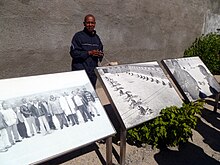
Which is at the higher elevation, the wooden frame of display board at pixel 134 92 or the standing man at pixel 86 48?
the standing man at pixel 86 48

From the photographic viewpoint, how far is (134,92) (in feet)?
9.76

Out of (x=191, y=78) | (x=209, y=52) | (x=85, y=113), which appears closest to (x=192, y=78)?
(x=191, y=78)

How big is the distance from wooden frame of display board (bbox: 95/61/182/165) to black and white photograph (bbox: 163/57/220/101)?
0.24 m

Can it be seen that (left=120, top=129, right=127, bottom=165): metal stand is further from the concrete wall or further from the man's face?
the concrete wall

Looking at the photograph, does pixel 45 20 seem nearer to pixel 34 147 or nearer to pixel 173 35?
pixel 34 147

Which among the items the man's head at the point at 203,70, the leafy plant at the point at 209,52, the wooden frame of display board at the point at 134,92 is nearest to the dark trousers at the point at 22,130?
the wooden frame of display board at the point at 134,92

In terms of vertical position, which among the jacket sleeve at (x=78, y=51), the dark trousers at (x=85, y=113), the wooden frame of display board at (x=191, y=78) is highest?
the jacket sleeve at (x=78, y=51)

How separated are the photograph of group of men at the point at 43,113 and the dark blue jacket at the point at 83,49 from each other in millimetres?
871

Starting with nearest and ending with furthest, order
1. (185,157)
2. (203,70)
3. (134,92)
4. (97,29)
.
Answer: (134,92) → (185,157) → (203,70) → (97,29)

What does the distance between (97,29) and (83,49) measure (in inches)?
102

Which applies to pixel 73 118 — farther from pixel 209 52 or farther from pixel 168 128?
pixel 209 52

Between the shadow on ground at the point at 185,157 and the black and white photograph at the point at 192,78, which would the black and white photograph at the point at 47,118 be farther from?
the black and white photograph at the point at 192,78

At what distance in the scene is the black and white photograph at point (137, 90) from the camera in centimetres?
270

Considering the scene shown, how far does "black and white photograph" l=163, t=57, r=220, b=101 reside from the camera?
3698mm
